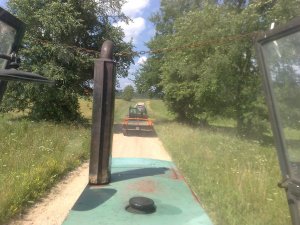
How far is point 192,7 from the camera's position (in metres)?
33.3

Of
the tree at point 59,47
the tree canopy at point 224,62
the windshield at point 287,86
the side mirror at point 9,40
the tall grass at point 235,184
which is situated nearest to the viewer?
the windshield at point 287,86

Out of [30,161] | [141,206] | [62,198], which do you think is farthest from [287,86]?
[30,161]

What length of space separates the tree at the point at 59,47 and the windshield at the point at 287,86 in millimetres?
19557

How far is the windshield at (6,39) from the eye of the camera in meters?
2.42

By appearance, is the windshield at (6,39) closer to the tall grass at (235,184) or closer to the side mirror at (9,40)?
the side mirror at (9,40)

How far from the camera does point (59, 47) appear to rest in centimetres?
2159

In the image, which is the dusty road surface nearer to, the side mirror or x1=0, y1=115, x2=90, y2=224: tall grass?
x1=0, y1=115, x2=90, y2=224: tall grass

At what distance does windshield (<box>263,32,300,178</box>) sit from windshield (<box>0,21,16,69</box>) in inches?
60.1

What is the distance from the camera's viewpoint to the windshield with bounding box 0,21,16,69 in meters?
2.42

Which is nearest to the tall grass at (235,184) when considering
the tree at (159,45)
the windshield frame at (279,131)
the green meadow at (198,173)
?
the green meadow at (198,173)

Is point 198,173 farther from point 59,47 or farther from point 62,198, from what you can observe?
point 59,47

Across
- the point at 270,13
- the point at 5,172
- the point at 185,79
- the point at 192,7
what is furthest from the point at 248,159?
the point at 192,7

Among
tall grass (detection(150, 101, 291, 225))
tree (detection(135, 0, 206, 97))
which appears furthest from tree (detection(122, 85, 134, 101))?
tall grass (detection(150, 101, 291, 225))

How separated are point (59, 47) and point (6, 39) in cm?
1974
